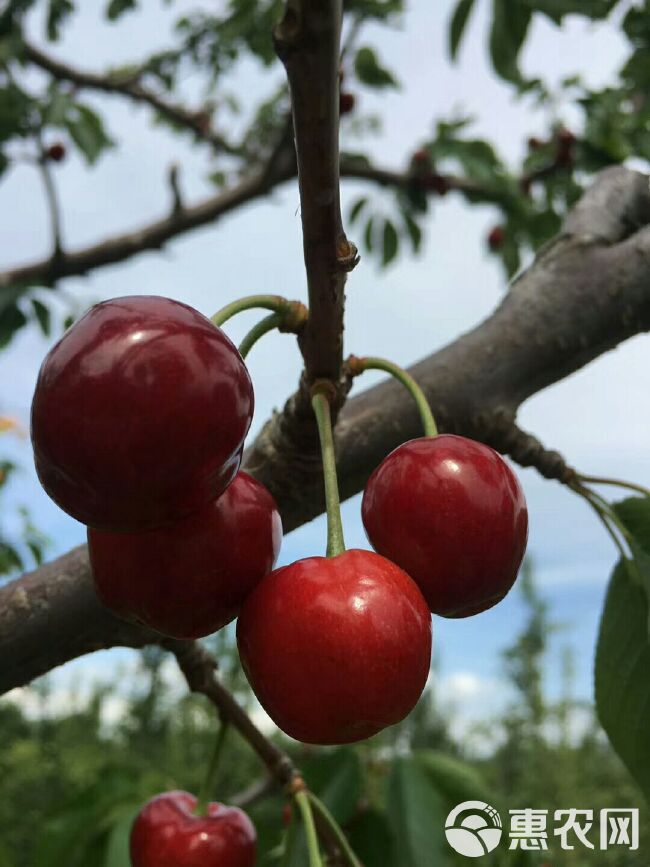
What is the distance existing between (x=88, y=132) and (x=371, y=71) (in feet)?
3.93

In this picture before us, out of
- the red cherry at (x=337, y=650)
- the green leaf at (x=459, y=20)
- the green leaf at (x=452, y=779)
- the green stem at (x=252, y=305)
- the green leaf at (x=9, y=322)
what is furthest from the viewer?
the green leaf at (x=9, y=322)

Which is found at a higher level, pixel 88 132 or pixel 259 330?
pixel 259 330

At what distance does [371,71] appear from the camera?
364 centimetres

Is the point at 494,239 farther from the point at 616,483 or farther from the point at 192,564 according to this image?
the point at 192,564

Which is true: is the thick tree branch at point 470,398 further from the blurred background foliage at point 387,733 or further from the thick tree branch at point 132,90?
the thick tree branch at point 132,90

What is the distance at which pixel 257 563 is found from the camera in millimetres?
703

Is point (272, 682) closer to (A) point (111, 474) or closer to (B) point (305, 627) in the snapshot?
(B) point (305, 627)

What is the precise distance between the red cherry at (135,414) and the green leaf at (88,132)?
2809 millimetres

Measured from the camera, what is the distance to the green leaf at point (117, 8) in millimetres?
3170

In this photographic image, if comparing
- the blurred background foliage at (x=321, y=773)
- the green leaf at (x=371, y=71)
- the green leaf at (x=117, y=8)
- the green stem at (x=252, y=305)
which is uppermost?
the green leaf at (x=117, y=8)

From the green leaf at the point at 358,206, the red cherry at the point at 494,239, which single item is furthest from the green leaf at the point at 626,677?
the red cherry at the point at 494,239

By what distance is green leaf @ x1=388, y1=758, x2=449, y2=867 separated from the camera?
1407mm

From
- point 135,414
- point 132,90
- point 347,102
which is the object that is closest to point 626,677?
point 135,414

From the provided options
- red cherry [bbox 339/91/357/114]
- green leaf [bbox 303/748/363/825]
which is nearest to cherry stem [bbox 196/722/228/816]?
green leaf [bbox 303/748/363/825]
